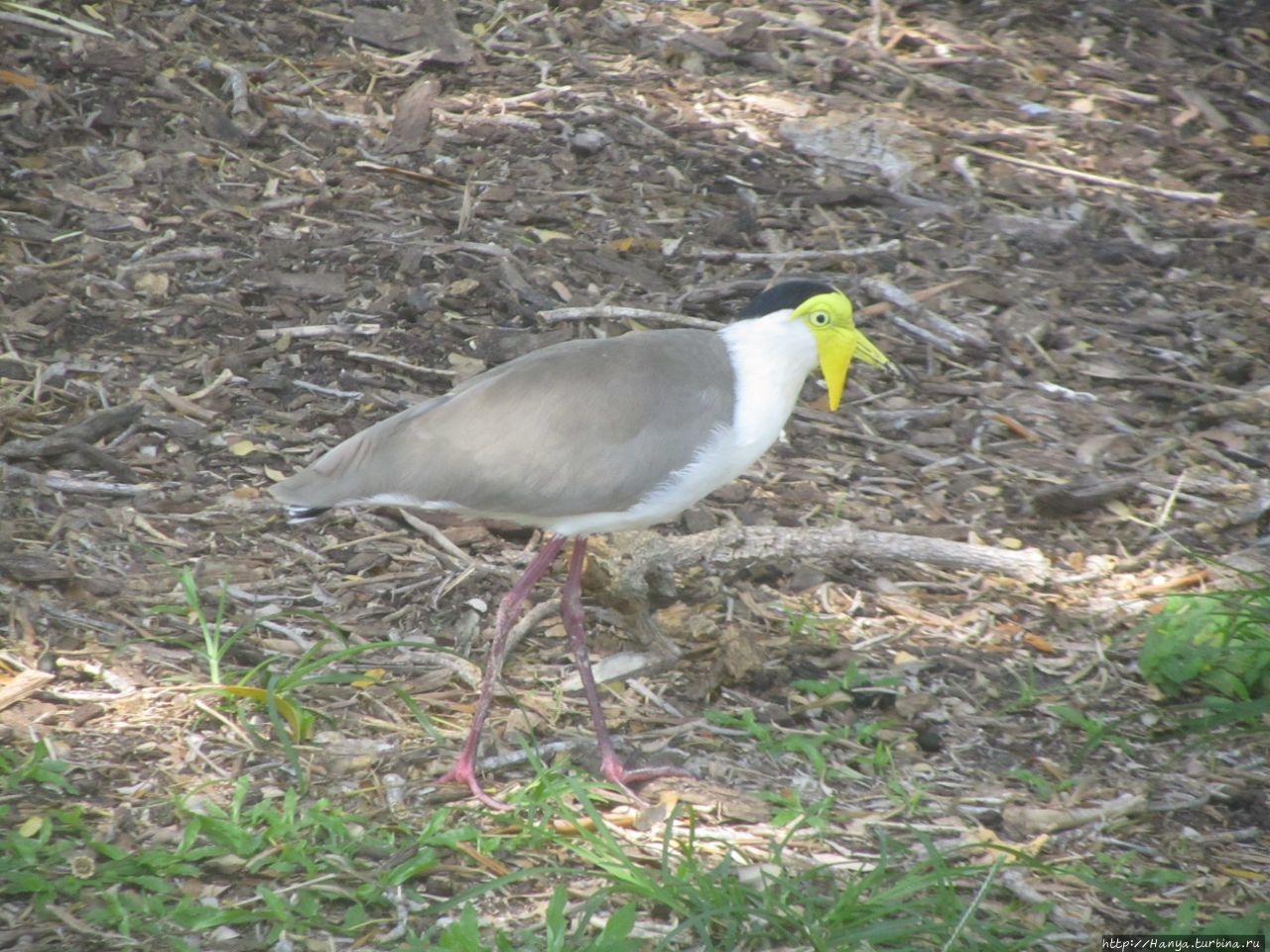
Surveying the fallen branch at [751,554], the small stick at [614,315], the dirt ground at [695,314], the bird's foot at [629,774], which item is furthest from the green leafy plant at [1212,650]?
the small stick at [614,315]

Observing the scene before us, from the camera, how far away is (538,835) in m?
3.95

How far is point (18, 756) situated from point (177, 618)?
0.79 metres

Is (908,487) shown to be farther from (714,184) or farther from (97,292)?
(97,292)

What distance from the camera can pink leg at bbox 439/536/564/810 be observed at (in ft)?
13.8

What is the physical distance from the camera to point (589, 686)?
4.49m

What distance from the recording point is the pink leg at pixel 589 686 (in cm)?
438

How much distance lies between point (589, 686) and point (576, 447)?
29.2 inches

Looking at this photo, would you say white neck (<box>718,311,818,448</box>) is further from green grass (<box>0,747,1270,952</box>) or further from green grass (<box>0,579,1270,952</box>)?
green grass (<box>0,747,1270,952</box>)

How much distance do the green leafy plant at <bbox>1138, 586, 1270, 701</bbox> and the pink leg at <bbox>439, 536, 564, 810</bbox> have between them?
199cm

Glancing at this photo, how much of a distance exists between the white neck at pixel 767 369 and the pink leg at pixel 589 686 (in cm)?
69

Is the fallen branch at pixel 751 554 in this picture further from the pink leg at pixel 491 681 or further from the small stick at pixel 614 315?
the small stick at pixel 614 315

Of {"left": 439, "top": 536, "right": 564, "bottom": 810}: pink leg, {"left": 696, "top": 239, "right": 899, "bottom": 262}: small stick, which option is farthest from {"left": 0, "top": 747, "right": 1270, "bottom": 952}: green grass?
{"left": 696, "top": 239, "right": 899, "bottom": 262}: small stick

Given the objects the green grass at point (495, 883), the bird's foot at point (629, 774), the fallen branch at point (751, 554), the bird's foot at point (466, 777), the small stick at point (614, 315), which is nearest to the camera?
the green grass at point (495, 883)

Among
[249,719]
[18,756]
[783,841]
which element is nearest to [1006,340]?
[783,841]
